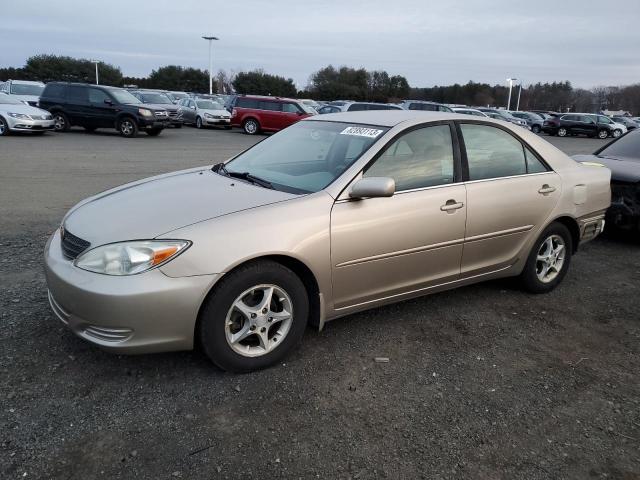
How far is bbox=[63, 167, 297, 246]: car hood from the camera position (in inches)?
119

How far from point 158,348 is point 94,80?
278 ft

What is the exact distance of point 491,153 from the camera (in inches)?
168

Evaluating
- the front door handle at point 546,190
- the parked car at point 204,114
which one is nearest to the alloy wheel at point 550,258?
the front door handle at point 546,190

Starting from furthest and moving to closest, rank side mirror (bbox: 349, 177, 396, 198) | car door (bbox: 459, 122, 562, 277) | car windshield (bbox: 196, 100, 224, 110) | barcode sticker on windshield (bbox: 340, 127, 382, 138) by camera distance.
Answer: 1. car windshield (bbox: 196, 100, 224, 110)
2. car door (bbox: 459, 122, 562, 277)
3. barcode sticker on windshield (bbox: 340, 127, 382, 138)
4. side mirror (bbox: 349, 177, 396, 198)

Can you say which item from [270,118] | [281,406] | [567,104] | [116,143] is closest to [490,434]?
[281,406]

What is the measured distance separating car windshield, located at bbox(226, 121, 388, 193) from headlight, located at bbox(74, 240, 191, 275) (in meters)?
0.95

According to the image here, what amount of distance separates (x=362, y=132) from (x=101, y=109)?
17.6 m

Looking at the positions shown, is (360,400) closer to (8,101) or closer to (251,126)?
(8,101)

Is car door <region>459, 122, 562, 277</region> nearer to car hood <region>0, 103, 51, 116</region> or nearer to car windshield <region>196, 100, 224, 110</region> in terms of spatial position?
car hood <region>0, 103, 51, 116</region>

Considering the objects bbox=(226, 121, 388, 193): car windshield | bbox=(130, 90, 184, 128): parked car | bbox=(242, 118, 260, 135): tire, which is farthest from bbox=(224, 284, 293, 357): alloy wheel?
bbox=(130, 90, 184, 128): parked car

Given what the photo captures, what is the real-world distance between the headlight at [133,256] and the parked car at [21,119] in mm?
16704

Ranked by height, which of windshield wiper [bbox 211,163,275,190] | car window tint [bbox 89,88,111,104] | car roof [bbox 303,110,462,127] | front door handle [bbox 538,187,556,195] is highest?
car window tint [bbox 89,88,111,104]

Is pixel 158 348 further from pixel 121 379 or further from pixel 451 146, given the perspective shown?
pixel 451 146

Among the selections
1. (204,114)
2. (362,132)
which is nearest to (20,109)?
(204,114)
